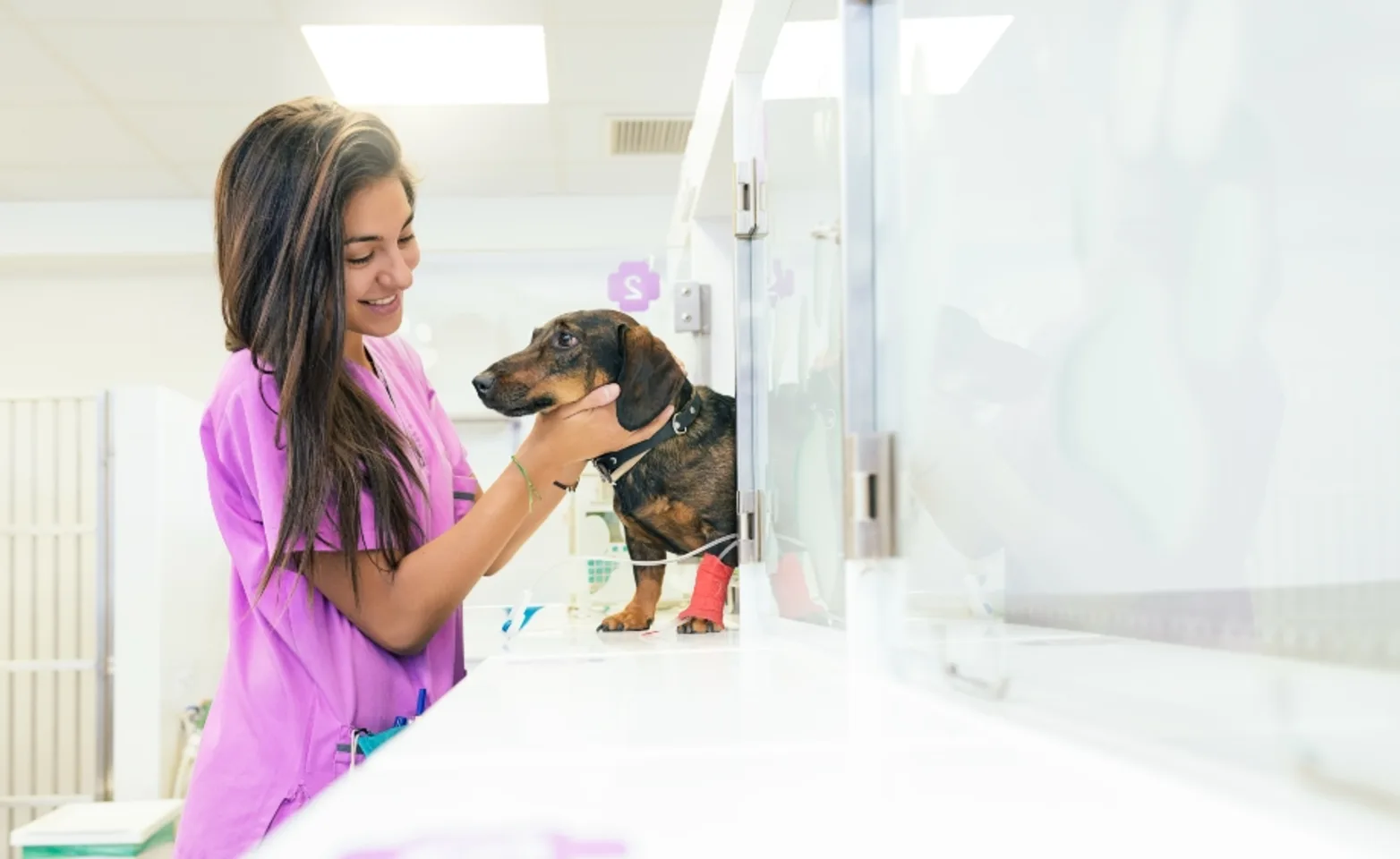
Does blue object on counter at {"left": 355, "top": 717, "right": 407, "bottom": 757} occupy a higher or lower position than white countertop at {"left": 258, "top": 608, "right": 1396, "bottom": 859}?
lower

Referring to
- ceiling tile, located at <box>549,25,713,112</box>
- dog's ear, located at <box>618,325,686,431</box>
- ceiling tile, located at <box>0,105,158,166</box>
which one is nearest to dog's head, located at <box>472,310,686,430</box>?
dog's ear, located at <box>618,325,686,431</box>

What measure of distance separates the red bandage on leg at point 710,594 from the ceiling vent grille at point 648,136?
9.09ft

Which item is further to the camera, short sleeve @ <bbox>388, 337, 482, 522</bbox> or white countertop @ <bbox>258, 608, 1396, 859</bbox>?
short sleeve @ <bbox>388, 337, 482, 522</bbox>

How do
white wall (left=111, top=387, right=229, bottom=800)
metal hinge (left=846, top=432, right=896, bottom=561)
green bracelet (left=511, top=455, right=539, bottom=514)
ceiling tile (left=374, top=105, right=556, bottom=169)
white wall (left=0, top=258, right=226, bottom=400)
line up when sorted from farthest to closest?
1. white wall (left=0, top=258, right=226, bottom=400)
2. ceiling tile (left=374, top=105, right=556, bottom=169)
3. white wall (left=111, top=387, right=229, bottom=800)
4. green bracelet (left=511, top=455, right=539, bottom=514)
5. metal hinge (left=846, top=432, right=896, bottom=561)

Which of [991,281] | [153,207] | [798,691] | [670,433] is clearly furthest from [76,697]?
[991,281]

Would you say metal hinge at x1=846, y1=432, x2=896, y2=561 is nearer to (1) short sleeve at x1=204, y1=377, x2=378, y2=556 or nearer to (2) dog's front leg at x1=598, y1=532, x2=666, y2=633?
(1) short sleeve at x1=204, y1=377, x2=378, y2=556

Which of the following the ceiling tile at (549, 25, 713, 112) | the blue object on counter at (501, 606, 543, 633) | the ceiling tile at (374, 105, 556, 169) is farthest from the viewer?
the ceiling tile at (374, 105, 556, 169)

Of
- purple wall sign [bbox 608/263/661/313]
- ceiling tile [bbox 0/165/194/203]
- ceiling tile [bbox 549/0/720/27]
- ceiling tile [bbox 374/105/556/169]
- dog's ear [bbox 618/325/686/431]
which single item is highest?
ceiling tile [bbox 549/0/720/27]

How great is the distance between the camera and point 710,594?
4.63ft

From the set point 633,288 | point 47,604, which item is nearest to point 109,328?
point 47,604

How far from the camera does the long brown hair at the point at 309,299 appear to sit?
107 centimetres

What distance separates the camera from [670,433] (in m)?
1.48

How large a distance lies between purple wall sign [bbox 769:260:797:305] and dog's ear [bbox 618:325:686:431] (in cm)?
18

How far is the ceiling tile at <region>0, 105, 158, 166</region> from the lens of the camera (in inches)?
143
